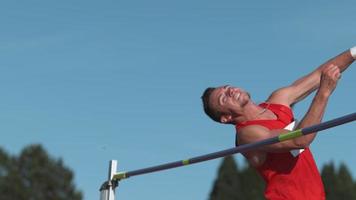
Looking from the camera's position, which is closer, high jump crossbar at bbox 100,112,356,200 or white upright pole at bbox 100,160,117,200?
high jump crossbar at bbox 100,112,356,200

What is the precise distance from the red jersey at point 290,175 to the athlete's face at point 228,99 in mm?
166

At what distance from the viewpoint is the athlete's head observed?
4.97 meters

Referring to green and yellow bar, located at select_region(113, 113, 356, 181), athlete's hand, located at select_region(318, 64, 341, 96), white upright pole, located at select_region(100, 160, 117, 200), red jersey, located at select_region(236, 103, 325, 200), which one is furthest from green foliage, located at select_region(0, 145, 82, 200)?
athlete's hand, located at select_region(318, 64, 341, 96)

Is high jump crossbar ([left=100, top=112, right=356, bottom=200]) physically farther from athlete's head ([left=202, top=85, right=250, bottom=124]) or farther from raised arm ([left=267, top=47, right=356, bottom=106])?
raised arm ([left=267, top=47, right=356, bottom=106])

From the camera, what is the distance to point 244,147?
15.2ft

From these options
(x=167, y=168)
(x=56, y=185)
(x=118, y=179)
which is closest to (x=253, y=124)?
(x=167, y=168)

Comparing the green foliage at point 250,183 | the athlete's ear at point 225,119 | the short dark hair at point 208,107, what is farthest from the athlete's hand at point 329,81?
the green foliage at point 250,183

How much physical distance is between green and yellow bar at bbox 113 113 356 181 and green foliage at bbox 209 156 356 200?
2431 cm

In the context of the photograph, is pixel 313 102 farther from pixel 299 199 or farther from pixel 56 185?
pixel 56 185

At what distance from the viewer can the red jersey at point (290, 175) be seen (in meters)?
4.60

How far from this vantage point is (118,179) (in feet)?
21.0

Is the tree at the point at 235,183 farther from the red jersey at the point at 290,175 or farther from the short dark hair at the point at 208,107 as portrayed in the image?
the red jersey at the point at 290,175

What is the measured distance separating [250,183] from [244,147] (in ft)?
87.9

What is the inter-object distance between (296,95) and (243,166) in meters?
26.0
